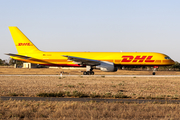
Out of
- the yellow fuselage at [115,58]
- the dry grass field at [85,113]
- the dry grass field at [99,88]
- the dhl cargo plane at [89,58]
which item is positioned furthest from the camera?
the yellow fuselage at [115,58]

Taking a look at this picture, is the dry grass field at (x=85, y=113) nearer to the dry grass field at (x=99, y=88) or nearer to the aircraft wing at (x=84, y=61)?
the dry grass field at (x=99, y=88)

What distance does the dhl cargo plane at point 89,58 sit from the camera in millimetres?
43938

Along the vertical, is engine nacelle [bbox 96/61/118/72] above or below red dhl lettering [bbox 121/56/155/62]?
below

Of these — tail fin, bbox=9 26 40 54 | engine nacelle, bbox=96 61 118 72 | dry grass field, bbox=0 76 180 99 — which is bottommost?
dry grass field, bbox=0 76 180 99

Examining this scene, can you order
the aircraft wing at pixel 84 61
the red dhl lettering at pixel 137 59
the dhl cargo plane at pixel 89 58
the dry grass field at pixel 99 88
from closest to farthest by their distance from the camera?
the dry grass field at pixel 99 88 → the aircraft wing at pixel 84 61 → the dhl cargo plane at pixel 89 58 → the red dhl lettering at pixel 137 59

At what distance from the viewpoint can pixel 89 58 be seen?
45.8m

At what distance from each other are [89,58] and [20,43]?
1441cm

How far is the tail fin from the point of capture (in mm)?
47656

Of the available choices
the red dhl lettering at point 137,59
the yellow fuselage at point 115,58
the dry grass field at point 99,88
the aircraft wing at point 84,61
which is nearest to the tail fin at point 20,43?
the yellow fuselage at point 115,58

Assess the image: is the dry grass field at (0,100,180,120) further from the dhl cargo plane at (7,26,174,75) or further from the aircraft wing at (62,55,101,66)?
the dhl cargo plane at (7,26,174,75)

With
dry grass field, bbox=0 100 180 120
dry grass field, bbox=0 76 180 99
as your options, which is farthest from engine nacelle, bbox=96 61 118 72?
dry grass field, bbox=0 100 180 120

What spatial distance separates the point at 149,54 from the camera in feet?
148

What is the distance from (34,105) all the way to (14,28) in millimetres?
38313

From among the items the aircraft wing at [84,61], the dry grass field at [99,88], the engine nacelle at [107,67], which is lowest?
the dry grass field at [99,88]
